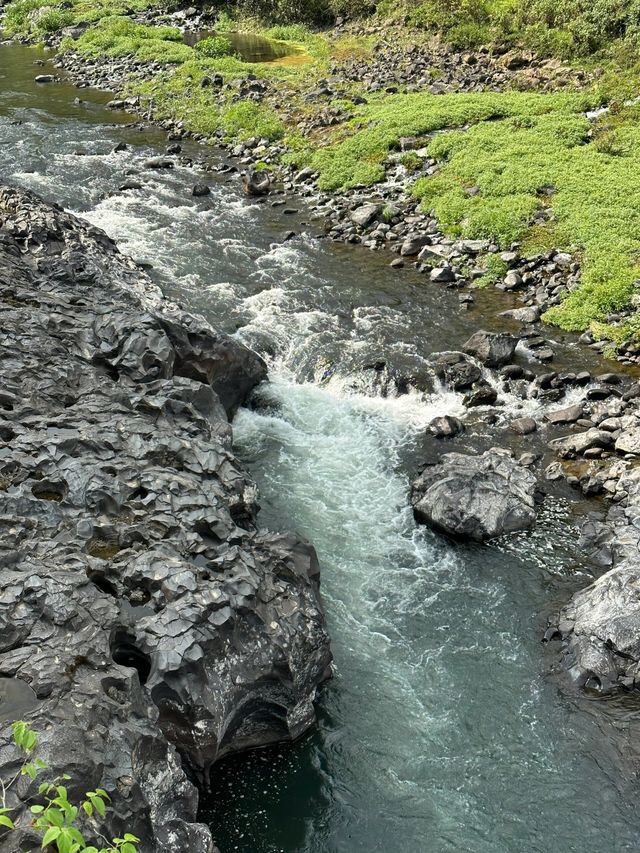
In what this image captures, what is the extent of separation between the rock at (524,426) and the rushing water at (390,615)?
41cm

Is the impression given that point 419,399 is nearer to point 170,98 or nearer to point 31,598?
point 31,598

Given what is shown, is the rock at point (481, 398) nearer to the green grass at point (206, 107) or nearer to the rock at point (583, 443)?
the rock at point (583, 443)

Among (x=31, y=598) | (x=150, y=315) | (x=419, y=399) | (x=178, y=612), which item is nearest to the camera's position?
(x=31, y=598)

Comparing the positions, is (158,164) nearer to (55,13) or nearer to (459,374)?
(459,374)

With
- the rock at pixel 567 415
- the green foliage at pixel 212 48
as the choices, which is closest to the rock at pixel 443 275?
the rock at pixel 567 415

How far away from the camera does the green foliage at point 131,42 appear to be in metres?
56.1

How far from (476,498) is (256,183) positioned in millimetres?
23138

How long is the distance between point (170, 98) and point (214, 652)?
43.5m

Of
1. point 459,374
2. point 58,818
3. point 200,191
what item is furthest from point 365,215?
point 58,818

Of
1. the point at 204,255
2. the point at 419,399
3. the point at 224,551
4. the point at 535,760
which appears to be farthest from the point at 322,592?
the point at 204,255

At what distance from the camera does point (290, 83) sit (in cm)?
4894

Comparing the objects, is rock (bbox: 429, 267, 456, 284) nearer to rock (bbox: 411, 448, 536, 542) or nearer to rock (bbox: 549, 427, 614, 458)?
rock (bbox: 549, 427, 614, 458)

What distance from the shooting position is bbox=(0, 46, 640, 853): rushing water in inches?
500

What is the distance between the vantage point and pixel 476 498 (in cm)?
1845
